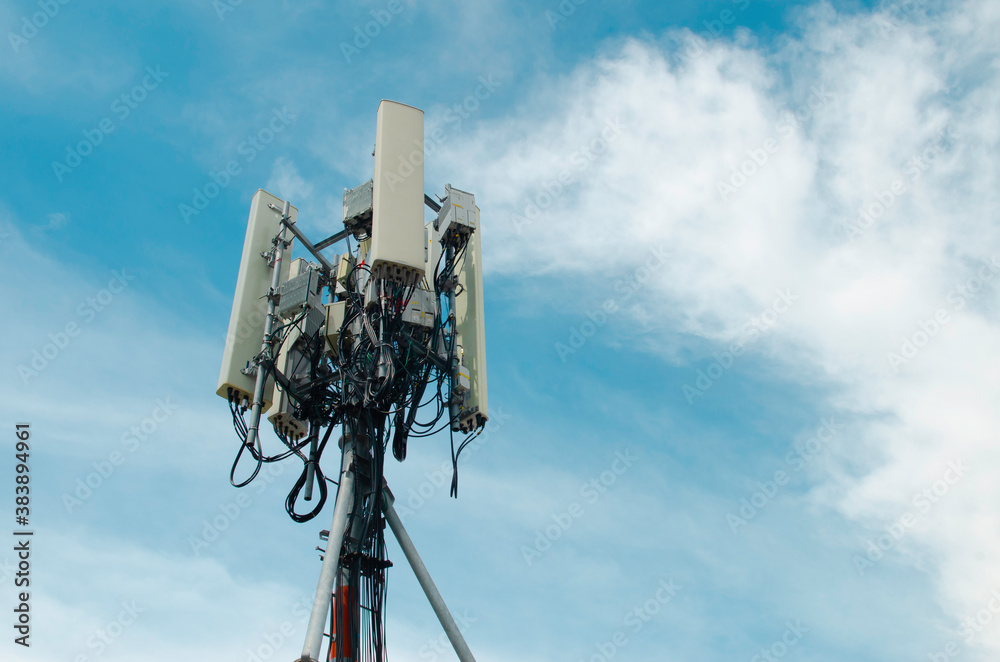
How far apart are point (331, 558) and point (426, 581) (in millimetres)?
1946

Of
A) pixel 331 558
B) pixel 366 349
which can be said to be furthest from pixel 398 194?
pixel 331 558

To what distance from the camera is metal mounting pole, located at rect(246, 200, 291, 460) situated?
14.9 meters

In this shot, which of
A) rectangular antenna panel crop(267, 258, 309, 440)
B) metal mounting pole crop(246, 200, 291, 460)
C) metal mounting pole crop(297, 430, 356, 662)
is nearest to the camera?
metal mounting pole crop(297, 430, 356, 662)

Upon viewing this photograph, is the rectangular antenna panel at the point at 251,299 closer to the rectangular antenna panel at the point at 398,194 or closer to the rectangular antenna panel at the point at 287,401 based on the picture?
the rectangular antenna panel at the point at 287,401

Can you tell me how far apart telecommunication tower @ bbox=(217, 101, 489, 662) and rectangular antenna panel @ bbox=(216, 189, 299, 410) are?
3 cm

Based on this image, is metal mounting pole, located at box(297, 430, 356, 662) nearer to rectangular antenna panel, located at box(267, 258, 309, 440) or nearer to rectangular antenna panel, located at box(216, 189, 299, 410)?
rectangular antenna panel, located at box(267, 258, 309, 440)

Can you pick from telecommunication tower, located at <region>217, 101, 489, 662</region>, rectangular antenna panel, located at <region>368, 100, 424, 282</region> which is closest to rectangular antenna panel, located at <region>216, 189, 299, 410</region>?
telecommunication tower, located at <region>217, 101, 489, 662</region>

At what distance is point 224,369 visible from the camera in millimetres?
15430

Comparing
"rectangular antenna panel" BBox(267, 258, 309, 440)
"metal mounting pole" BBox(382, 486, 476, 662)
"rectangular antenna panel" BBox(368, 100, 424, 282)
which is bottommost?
"metal mounting pole" BBox(382, 486, 476, 662)

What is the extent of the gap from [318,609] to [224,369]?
16.4ft

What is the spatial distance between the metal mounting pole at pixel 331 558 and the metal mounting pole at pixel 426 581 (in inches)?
27.8

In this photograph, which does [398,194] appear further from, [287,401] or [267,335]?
[287,401]

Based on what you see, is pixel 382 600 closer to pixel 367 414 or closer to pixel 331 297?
pixel 367 414

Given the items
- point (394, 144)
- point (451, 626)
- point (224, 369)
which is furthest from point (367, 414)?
point (394, 144)
